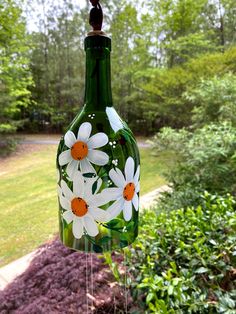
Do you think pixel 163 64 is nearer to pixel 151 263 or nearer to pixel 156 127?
pixel 156 127

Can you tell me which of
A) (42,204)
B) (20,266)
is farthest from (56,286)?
(42,204)

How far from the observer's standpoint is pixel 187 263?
0.71m

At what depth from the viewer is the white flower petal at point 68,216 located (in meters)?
0.31

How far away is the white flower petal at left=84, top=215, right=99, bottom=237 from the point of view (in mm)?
304

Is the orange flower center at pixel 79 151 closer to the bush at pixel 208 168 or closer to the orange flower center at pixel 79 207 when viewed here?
the orange flower center at pixel 79 207

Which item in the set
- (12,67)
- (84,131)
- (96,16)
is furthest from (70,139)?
(12,67)

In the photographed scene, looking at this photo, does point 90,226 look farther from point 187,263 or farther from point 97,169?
point 187,263

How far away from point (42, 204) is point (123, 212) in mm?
1311

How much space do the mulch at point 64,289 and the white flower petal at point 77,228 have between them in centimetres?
42

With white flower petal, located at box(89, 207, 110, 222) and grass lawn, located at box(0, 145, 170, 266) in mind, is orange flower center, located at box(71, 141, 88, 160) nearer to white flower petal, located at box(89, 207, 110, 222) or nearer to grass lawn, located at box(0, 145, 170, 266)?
white flower petal, located at box(89, 207, 110, 222)

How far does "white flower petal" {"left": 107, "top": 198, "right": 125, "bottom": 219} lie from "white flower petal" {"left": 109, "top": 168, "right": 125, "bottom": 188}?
20 mm

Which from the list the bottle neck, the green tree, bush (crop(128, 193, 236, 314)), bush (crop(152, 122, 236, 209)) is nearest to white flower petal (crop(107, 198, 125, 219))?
the bottle neck

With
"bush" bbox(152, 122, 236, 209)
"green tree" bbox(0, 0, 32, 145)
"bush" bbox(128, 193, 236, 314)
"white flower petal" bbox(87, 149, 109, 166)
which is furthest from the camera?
"bush" bbox(152, 122, 236, 209)

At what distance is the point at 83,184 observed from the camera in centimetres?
30
